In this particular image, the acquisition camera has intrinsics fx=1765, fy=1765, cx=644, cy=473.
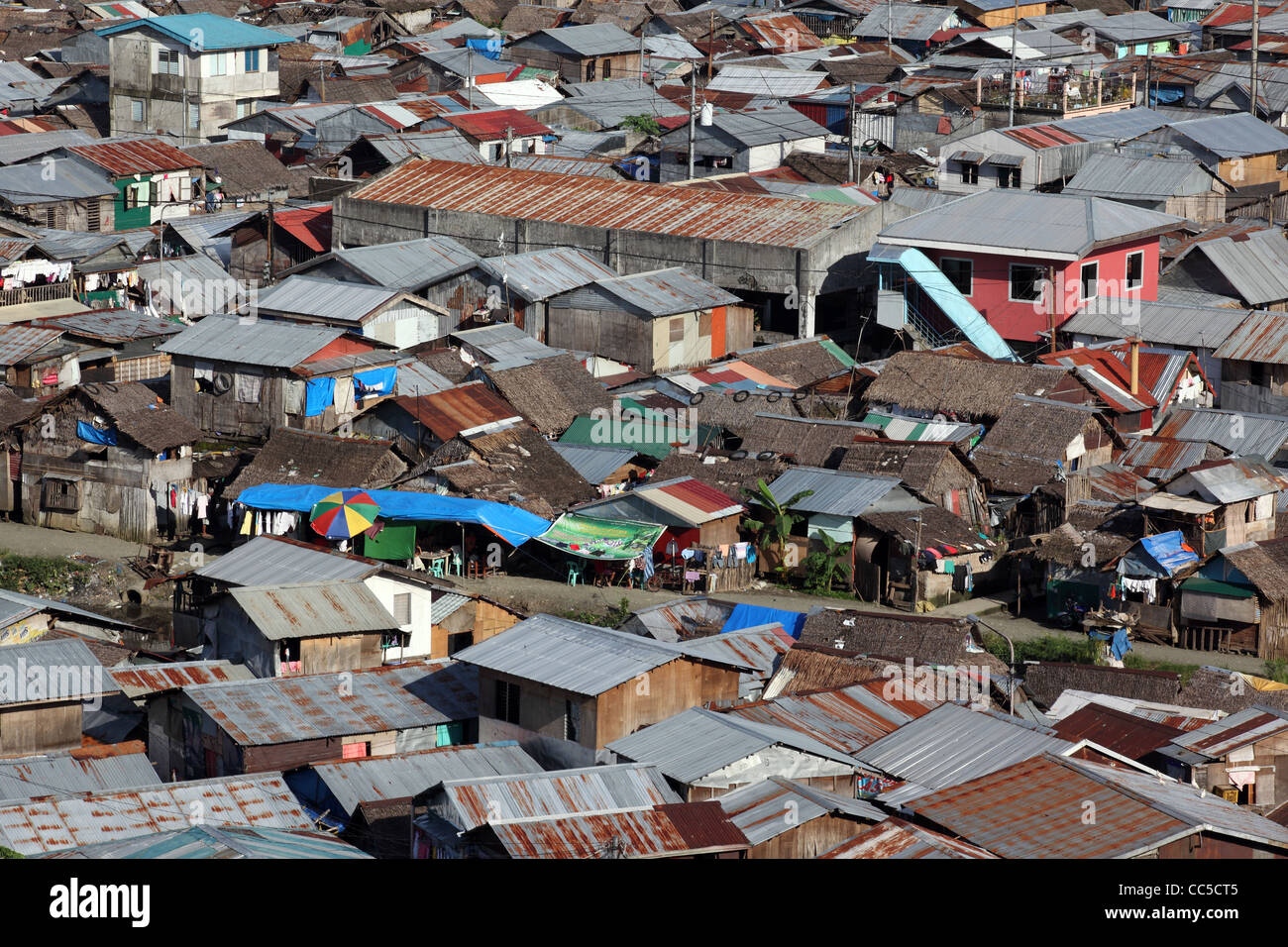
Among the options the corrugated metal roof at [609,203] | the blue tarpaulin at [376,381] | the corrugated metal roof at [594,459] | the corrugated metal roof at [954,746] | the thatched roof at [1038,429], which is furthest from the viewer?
the corrugated metal roof at [609,203]

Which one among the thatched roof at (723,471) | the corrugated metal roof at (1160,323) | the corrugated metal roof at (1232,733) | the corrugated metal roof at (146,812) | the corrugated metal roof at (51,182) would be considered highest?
the corrugated metal roof at (51,182)

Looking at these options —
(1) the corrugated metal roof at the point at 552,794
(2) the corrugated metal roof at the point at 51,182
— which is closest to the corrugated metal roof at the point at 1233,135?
(2) the corrugated metal roof at the point at 51,182

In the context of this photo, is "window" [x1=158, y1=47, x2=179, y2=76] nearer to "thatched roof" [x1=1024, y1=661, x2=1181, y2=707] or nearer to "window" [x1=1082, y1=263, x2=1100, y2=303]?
"window" [x1=1082, y1=263, x2=1100, y2=303]

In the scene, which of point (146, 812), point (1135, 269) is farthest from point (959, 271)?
point (146, 812)

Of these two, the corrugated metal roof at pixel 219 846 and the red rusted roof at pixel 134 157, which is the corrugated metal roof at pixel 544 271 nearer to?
the red rusted roof at pixel 134 157

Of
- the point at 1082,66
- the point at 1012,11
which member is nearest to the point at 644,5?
the point at 1012,11

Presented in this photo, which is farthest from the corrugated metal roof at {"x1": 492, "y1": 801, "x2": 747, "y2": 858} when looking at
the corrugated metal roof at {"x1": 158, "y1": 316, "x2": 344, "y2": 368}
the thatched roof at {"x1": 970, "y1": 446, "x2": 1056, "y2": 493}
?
the corrugated metal roof at {"x1": 158, "y1": 316, "x2": 344, "y2": 368}

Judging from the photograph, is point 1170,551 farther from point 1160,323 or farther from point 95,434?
point 95,434
